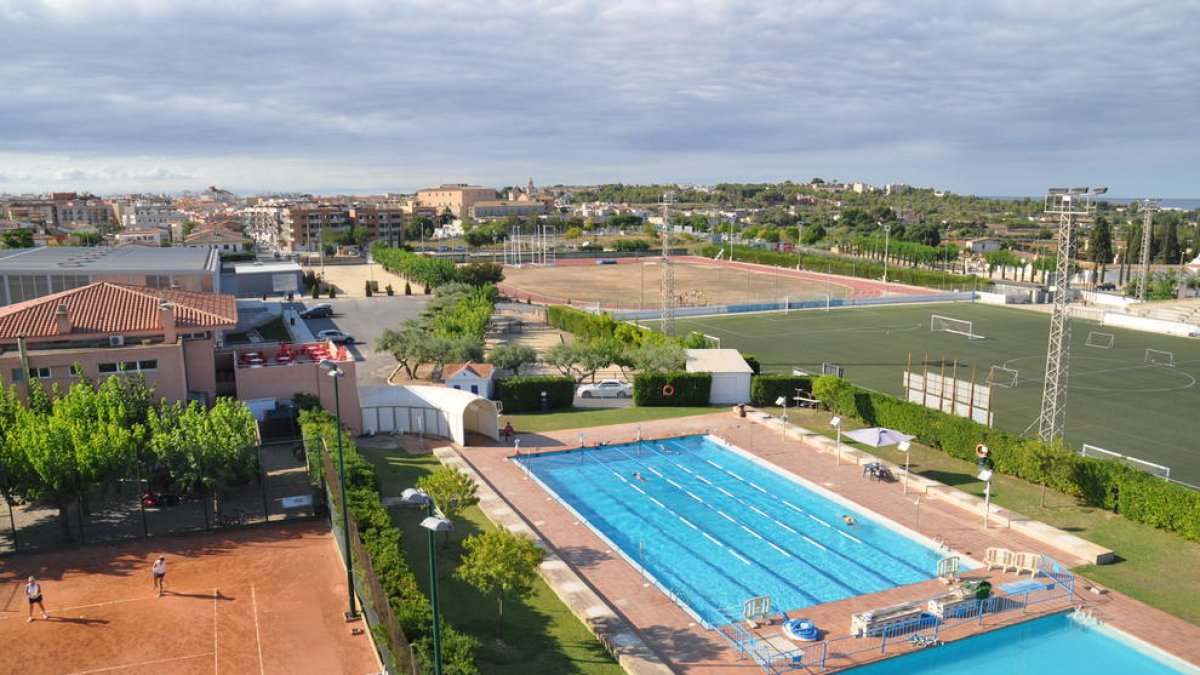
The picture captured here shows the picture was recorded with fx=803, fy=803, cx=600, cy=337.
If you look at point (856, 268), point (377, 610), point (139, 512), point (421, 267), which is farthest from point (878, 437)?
point (856, 268)

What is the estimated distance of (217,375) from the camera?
109 feet

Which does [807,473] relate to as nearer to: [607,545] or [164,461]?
[607,545]

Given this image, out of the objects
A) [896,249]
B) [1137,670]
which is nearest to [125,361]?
[1137,670]

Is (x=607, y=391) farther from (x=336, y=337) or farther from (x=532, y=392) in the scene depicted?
(x=336, y=337)

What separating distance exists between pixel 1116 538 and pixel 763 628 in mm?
12874

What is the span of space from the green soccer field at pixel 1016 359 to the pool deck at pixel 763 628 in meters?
10.8

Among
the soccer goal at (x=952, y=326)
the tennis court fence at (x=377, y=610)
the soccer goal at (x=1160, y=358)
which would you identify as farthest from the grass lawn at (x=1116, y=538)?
the soccer goal at (x=952, y=326)

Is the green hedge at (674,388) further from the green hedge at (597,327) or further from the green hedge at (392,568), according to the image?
the green hedge at (392,568)

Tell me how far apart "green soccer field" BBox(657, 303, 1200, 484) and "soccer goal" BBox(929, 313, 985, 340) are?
29.7 inches

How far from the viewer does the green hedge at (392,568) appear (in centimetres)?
1510

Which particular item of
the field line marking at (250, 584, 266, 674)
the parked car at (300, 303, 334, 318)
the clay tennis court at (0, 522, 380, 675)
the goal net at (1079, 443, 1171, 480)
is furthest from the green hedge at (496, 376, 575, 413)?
the parked car at (300, 303, 334, 318)

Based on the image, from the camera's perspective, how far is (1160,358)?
54688mm

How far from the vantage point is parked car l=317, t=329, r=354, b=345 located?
2280 inches

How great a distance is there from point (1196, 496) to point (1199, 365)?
→ 117ft
